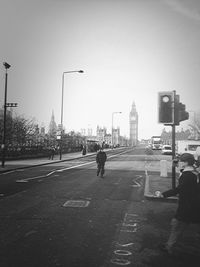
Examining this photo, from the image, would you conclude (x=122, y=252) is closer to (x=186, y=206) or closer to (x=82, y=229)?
(x=186, y=206)

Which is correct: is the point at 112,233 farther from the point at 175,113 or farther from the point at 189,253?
the point at 175,113

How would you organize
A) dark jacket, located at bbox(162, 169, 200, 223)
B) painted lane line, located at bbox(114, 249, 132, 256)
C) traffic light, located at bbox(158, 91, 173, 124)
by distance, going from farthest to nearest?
traffic light, located at bbox(158, 91, 173, 124)
painted lane line, located at bbox(114, 249, 132, 256)
dark jacket, located at bbox(162, 169, 200, 223)

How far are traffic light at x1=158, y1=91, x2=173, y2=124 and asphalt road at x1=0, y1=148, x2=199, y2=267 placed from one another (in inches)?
121

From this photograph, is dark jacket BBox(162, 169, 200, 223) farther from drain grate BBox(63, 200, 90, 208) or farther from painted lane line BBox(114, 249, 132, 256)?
drain grate BBox(63, 200, 90, 208)

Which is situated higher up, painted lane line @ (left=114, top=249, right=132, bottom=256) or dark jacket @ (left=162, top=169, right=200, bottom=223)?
dark jacket @ (left=162, top=169, right=200, bottom=223)

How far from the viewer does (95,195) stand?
38.0 feet

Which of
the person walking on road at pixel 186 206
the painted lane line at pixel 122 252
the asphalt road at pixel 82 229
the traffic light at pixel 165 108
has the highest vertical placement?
the traffic light at pixel 165 108

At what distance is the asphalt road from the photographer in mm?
5172

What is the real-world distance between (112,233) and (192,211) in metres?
2.22

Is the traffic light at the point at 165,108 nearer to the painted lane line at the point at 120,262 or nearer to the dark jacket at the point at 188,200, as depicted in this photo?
the dark jacket at the point at 188,200

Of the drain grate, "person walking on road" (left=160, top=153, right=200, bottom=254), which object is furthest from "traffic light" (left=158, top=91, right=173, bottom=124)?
"person walking on road" (left=160, top=153, right=200, bottom=254)

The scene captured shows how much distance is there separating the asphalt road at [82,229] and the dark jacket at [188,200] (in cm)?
73

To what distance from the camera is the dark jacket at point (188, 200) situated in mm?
5168

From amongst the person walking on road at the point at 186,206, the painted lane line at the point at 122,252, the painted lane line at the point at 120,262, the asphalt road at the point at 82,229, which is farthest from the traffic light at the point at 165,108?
the painted lane line at the point at 120,262
